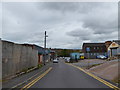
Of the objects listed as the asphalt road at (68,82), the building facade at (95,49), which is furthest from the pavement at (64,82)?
the building facade at (95,49)

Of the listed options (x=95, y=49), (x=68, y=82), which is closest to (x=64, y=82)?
(x=68, y=82)

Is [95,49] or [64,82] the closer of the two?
[64,82]

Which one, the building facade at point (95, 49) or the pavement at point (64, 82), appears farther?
the building facade at point (95, 49)

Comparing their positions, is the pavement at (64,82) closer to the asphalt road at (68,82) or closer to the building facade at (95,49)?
the asphalt road at (68,82)

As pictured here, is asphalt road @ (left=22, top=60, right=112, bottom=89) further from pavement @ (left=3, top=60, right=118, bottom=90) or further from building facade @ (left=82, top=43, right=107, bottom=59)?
building facade @ (left=82, top=43, right=107, bottom=59)

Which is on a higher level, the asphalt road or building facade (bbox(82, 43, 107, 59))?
building facade (bbox(82, 43, 107, 59))

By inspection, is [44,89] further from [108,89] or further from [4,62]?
[4,62]

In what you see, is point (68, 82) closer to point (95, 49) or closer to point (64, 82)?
point (64, 82)

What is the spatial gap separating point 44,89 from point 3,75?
16.7ft

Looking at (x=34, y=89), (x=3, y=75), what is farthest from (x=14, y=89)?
(x=3, y=75)

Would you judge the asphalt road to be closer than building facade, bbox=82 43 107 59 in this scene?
Yes

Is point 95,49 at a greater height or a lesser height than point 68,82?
greater

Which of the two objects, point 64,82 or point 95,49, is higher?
point 95,49

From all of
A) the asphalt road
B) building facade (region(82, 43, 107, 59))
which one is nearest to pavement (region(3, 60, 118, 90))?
the asphalt road
